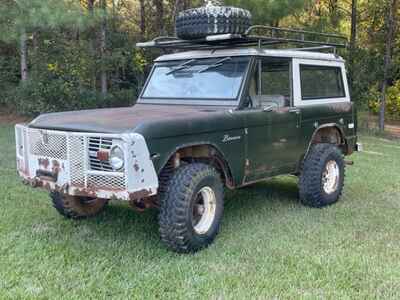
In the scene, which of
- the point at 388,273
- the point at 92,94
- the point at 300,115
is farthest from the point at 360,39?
the point at 388,273

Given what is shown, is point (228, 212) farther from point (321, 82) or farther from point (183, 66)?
point (321, 82)

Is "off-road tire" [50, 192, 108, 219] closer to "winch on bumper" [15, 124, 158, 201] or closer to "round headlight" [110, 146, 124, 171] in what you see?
"winch on bumper" [15, 124, 158, 201]

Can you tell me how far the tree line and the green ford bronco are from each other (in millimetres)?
4483

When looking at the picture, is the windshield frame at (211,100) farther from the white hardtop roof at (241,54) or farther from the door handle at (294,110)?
the door handle at (294,110)

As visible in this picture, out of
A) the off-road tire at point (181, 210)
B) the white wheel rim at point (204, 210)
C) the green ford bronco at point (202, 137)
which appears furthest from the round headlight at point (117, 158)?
the white wheel rim at point (204, 210)

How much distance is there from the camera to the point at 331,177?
602cm

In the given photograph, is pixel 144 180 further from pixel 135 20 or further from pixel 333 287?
pixel 135 20

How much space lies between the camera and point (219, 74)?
5020 mm

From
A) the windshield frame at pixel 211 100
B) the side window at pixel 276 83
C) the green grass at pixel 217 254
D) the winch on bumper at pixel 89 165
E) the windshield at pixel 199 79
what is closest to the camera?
the green grass at pixel 217 254

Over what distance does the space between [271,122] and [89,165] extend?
208cm

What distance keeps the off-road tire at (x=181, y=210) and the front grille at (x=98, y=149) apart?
598 millimetres

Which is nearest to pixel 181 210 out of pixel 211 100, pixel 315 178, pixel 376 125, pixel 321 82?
pixel 211 100

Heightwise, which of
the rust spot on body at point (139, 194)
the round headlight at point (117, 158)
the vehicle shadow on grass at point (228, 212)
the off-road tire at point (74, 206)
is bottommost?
the vehicle shadow on grass at point (228, 212)

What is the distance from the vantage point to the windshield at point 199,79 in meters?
4.91
